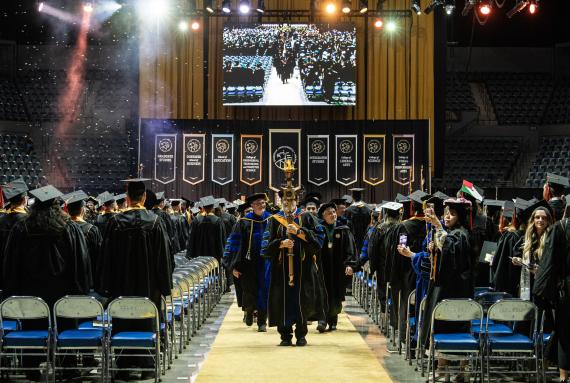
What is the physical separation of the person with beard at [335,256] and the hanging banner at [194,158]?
14492 mm

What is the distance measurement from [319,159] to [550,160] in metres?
7.23

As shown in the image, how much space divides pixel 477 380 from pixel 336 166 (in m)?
18.6

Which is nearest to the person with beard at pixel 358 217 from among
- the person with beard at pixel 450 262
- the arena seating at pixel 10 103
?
the person with beard at pixel 450 262

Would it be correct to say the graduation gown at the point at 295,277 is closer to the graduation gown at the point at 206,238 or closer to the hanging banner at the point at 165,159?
the graduation gown at the point at 206,238

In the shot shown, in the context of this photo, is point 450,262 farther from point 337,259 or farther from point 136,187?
point 337,259

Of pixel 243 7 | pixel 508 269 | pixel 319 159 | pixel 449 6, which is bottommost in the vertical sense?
pixel 508 269

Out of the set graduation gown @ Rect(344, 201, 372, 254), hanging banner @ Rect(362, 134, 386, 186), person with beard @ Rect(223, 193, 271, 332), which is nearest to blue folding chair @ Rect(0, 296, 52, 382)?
person with beard @ Rect(223, 193, 271, 332)

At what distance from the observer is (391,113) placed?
1076 inches

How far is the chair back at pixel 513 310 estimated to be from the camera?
7.58m

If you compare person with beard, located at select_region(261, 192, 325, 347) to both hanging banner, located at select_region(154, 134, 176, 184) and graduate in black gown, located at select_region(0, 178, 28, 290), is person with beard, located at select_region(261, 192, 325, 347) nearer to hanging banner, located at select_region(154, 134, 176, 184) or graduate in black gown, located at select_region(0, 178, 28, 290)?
graduate in black gown, located at select_region(0, 178, 28, 290)

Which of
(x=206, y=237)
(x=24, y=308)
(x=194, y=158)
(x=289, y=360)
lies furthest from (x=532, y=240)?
(x=194, y=158)

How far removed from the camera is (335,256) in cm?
1261

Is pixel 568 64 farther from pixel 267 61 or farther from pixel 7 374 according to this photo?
pixel 7 374

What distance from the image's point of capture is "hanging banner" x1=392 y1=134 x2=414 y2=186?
26.5 metres
